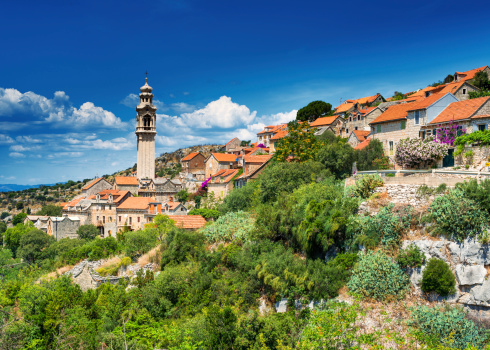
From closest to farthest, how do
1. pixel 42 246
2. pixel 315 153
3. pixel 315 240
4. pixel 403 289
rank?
pixel 403 289, pixel 315 240, pixel 315 153, pixel 42 246

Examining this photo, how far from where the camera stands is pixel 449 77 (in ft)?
266

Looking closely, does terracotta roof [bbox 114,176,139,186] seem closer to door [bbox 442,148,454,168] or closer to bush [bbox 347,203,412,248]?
door [bbox 442,148,454,168]

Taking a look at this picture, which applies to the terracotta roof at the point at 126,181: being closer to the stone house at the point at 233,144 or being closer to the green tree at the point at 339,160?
the stone house at the point at 233,144

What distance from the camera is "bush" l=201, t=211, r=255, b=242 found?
31281mm

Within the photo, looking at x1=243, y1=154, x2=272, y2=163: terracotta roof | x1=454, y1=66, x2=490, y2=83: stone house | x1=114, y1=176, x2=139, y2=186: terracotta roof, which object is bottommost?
x1=114, y1=176, x2=139, y2=186: terracotta roof

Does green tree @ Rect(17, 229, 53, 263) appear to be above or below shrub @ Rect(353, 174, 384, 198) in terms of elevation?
below

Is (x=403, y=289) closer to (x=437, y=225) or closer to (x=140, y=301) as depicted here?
(x=437, y=225)

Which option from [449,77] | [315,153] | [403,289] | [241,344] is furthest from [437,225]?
[449,77]

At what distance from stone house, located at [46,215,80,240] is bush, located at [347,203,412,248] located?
2213 inches

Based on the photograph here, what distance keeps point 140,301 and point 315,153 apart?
23.7m

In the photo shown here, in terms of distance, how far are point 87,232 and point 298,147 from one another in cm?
3799

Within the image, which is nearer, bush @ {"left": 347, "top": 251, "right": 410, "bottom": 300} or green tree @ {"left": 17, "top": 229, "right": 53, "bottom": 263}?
bush @ {"left": 347, "top": 251, "right": 410, "bottom": 300}

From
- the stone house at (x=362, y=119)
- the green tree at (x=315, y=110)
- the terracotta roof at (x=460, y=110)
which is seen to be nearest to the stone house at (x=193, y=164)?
the green tree at (x=315, y=110)

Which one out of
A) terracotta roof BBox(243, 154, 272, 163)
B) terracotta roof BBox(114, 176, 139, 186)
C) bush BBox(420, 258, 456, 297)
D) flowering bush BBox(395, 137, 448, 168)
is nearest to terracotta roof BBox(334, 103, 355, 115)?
terracotta roof BBox(243, 154, 272, 163)
